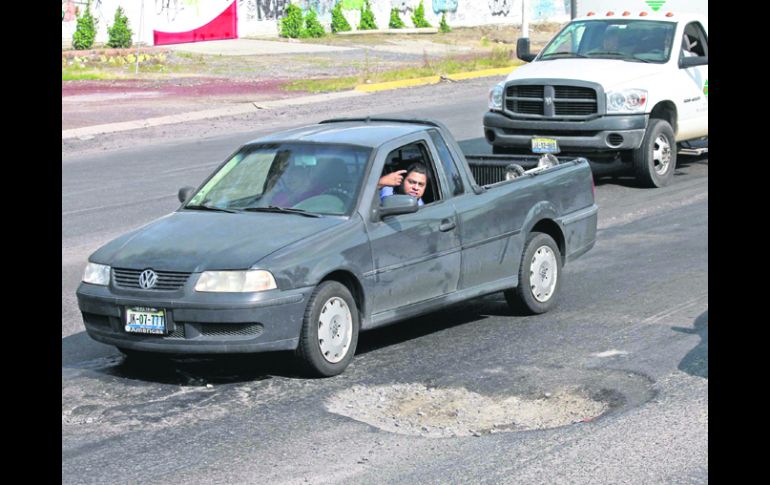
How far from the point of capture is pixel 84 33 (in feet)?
132

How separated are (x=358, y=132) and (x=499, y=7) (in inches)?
1831

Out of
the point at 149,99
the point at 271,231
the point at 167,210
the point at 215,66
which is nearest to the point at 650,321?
the point at 271,231

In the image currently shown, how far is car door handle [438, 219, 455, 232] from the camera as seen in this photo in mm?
9377

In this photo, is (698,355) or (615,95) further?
(615,95)

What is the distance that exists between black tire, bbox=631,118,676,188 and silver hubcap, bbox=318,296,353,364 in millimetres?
8935

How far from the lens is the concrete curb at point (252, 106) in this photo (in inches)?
965

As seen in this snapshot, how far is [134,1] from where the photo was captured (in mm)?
41875

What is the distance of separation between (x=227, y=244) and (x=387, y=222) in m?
1.21

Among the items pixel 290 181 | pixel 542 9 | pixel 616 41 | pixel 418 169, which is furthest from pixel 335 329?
pixel 542 9

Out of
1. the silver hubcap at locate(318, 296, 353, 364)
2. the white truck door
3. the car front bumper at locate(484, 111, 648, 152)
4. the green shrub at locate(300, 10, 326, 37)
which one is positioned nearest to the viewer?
the silver hubcap at locate(318, 296, 353, 364)

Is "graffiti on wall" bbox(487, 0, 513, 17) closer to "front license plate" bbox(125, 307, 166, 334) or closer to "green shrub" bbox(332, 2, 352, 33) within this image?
"green shrub" bbox(332, 2, 352, 33)

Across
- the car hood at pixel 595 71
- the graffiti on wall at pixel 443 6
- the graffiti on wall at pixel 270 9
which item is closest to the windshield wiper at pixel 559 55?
the car hood at pixel 595 71

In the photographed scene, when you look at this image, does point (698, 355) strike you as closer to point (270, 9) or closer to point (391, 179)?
point (391, 179)

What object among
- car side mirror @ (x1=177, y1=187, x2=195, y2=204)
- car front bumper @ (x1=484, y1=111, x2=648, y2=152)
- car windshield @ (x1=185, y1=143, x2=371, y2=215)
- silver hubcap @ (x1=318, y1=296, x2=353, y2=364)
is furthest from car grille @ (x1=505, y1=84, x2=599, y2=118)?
silver hubcap @ (x1=318, y1=296, x2=353, y2=364)
